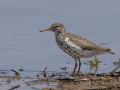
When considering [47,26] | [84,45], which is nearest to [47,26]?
[47,26]

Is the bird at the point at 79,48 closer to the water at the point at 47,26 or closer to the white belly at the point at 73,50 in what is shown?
the white belly at the point at 73,50

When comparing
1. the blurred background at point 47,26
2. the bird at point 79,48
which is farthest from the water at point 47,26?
the bird at point 79,48

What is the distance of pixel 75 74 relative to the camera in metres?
11.8

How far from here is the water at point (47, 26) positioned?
43.1 ft

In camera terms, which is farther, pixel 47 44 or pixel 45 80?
pixel 47 44

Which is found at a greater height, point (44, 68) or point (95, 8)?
point (95, 8)

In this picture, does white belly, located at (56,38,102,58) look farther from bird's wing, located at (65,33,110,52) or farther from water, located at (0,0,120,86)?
water, located at (0,0,120,86)

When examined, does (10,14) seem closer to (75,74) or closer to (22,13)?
(22,13)

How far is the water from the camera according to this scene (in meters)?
13.1

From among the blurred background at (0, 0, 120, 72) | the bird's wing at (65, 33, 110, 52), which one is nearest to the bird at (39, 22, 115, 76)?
the bird's wing at (65, 33, 110, 52)

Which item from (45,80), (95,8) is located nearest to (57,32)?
(45,80)

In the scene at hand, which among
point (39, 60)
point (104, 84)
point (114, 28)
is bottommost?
point (104, 84)

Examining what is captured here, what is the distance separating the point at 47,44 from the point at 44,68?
5.76ft

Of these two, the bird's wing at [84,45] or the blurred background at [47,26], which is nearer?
the bird's wing at [84,45]
